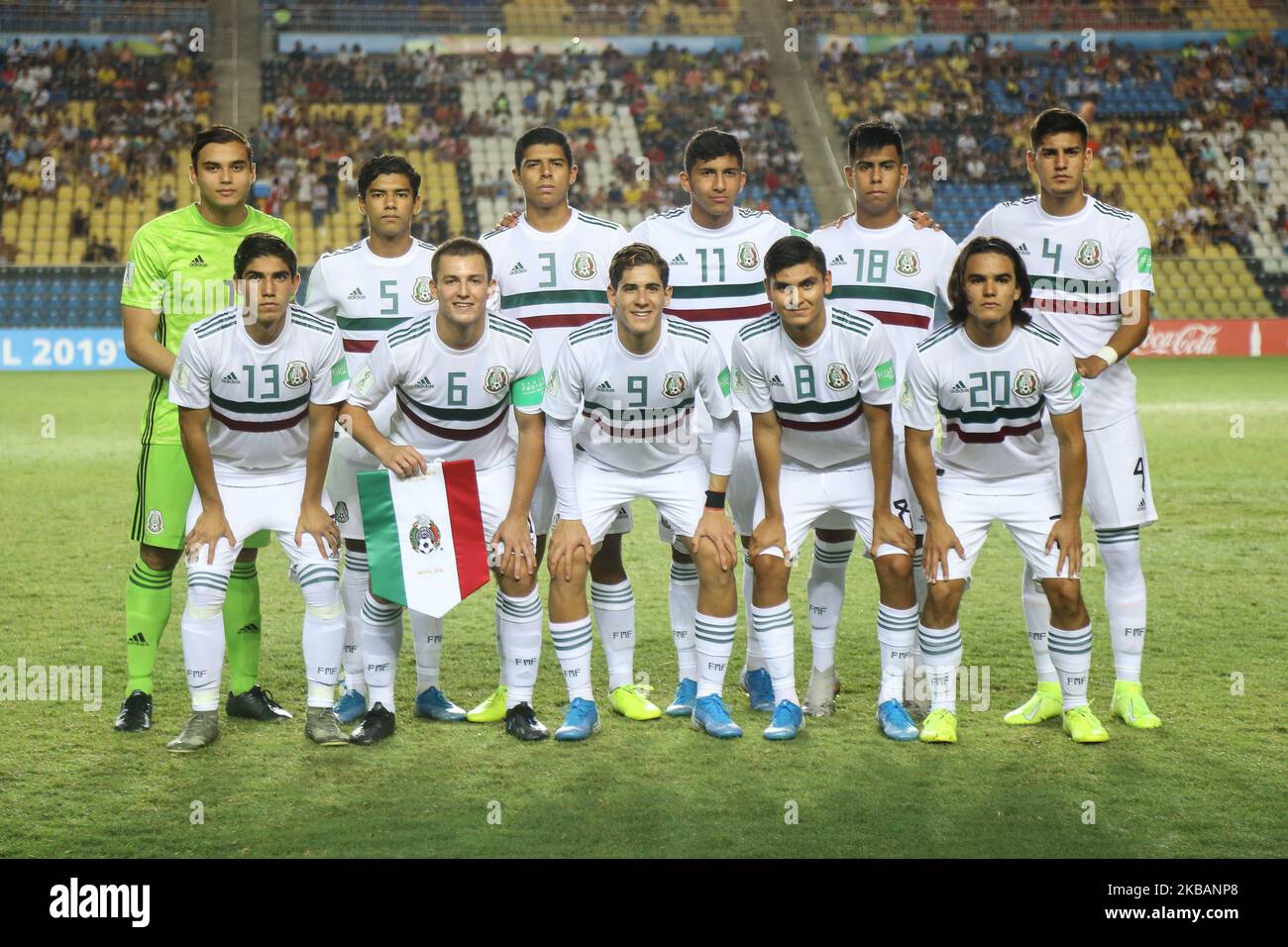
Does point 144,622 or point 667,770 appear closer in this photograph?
point 667,770

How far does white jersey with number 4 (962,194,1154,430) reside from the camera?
18.0 feet

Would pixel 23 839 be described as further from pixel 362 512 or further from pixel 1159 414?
pixel 1159 414

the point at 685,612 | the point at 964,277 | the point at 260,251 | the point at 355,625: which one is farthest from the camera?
the point at 685,612

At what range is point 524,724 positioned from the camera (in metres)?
5.22

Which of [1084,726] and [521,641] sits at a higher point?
[521,641]

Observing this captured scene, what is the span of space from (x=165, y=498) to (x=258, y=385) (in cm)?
69

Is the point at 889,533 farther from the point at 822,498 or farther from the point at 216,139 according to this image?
the point at 216,139

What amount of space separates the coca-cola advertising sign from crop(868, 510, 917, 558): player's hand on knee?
70.3 feet

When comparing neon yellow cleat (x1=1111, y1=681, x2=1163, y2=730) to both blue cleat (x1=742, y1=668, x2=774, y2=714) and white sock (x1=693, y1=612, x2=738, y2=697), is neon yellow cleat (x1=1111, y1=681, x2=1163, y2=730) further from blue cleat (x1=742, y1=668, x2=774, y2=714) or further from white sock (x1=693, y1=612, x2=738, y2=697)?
white sock (x1=693, y1=612, x2=738, y2=697)

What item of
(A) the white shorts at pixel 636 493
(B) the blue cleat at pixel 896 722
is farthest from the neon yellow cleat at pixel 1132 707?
(A) the white shorts at pixel 636 493

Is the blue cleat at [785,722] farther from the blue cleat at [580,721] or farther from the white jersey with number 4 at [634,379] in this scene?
the white jersey with number 4 at [634,379]

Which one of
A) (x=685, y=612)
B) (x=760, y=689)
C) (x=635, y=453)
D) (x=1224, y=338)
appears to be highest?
(x=1224, y=338)

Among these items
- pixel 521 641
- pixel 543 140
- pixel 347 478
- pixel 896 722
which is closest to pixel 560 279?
pixel 543 140
